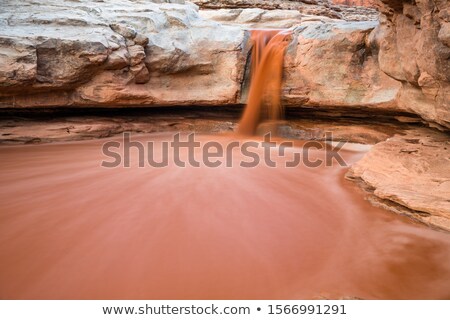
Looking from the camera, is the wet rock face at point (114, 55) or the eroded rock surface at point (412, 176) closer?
the eroded rock surface at point (412, 176)

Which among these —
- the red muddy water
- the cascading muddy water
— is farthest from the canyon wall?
the red muddy water

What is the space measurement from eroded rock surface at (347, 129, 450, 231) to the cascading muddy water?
2.50 m

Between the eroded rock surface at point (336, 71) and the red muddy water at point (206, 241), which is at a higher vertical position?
the eroded rock surface at point (336, 71)

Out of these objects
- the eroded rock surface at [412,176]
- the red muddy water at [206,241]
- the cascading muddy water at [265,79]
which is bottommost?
the red muddy water at [206,241]

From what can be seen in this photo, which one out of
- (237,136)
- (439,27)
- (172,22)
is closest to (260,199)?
(439,27)

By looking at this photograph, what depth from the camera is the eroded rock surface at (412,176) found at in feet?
8.36

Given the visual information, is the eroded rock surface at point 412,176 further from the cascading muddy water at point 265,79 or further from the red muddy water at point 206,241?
the cascading muddy water at point 265,79

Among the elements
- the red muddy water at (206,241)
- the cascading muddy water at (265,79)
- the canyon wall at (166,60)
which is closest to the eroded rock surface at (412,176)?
the red muddy water at (206,241)

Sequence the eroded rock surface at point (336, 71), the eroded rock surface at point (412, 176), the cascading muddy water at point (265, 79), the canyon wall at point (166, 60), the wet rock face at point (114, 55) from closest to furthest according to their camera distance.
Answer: the eroded rock surface at point (412, 176) < the canyon wall at point (166, 60) < the wet rock face at point (114, 55) < the eroded rock surface at point (336, 71) < the cascading muddy water at point (265, 79)

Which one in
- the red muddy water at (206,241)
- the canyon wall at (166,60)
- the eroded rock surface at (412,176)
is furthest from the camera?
the canyon wall at (166,60)

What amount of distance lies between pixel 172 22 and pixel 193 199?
186 inches

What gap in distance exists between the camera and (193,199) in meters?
2.89

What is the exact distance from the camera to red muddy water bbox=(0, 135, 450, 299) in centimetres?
176

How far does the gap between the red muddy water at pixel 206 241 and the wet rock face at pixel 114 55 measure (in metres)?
2.33
